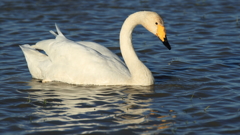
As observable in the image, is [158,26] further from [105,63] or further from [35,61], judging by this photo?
[35,61]

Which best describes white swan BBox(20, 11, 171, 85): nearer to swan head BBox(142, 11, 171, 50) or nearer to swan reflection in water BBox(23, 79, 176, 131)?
swan head BBox(142, 11, 171, 50)

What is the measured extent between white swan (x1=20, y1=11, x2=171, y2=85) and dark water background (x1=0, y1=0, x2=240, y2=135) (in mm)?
171

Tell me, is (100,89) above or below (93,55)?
below

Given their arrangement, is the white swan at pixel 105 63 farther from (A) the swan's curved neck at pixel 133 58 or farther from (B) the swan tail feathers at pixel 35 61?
(B) the swan tail feathers at pixel 35 61

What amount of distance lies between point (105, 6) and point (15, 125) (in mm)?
10002

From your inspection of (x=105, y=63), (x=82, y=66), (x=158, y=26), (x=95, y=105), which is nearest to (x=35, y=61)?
(x=82, y=66)

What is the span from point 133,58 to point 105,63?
21.8 inches

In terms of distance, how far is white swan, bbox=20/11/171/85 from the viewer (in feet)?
27.7

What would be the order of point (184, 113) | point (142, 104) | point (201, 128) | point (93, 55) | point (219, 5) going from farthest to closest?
point (219, 5) → point (93, 55) → point (142, 104) → point (184, 113) → point (201, 128)

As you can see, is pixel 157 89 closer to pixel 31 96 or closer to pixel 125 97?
pixel 125 97

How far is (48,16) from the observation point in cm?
1483

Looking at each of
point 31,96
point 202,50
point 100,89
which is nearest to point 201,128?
point 100,89

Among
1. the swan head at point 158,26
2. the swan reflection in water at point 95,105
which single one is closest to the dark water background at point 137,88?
the swan reflection in water at point 95,105

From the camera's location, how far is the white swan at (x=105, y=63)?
27.7 ft
